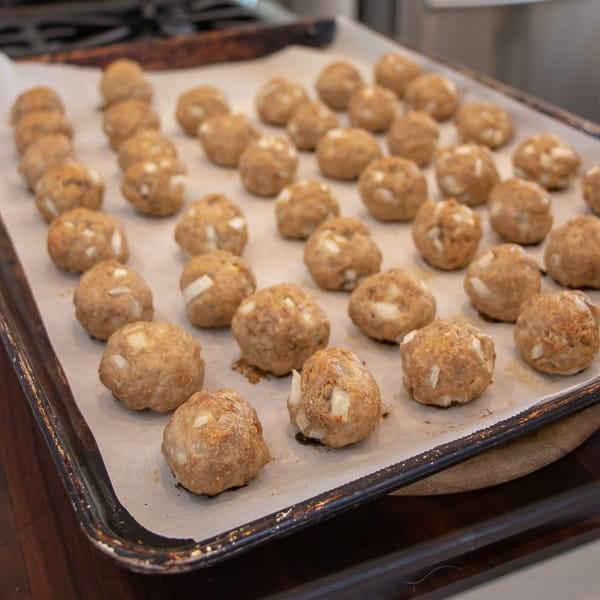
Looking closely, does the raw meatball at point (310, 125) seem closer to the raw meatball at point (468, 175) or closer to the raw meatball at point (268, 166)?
the raw meatball at point (268, 166)

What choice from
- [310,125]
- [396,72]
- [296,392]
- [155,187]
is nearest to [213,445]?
[296,392]

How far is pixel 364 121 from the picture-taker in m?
2.78

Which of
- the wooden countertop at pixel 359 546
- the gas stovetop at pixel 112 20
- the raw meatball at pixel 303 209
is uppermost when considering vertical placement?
the gas stovetop at pixel 112 20

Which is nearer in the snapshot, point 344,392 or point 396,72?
point 344,392

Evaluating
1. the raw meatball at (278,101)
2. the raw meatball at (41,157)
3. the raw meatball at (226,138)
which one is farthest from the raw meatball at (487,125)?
the raw meatball at (41,157)

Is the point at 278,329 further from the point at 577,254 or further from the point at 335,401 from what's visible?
the point at 577,254

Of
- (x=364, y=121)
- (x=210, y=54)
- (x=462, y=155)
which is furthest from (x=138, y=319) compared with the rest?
(x=210, y=54)

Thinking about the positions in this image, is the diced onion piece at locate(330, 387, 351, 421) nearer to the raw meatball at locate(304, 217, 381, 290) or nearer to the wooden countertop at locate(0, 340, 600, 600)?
the wooden countertop at locate(0, 340, 600, 600)

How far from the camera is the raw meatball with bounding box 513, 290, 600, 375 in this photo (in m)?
1.61

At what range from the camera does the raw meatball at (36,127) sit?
2.57 metres

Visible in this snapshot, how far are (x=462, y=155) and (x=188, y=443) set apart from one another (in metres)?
1.35

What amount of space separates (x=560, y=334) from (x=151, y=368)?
0.84 m

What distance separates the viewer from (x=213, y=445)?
137cm

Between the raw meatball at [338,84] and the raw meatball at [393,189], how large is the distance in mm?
759
